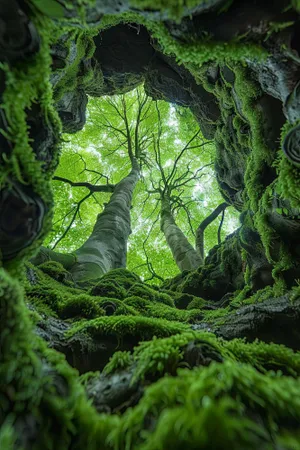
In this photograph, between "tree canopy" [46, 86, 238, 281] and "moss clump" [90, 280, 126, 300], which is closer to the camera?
"moss clump" [90, 280, 126, 300]

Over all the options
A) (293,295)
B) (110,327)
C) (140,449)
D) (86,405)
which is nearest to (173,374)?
(86,405)

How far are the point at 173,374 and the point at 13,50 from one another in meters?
1.53

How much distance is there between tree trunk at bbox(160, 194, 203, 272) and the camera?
6.43m

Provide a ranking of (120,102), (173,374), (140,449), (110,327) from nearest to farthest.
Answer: (140,449), (173,374), (110,327), (120,102)

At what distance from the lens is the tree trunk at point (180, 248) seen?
643 centimetres

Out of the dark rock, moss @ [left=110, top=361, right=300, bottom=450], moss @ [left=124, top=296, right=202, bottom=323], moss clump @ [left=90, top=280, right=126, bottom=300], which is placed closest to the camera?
moss @ [left=110, top=361, right=300, bottom=450]

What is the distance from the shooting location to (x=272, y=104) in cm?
276

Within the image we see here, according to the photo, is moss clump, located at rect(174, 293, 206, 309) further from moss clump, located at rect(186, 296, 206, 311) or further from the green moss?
the green moss

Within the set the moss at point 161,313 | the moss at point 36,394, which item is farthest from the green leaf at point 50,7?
the moss at point 161,313

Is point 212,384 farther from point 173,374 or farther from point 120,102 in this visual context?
point 120,102

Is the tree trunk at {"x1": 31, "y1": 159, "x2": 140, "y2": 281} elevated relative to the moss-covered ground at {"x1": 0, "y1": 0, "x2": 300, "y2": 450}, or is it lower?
elevated

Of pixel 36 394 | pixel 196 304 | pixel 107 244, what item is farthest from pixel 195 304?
pixel 36 394

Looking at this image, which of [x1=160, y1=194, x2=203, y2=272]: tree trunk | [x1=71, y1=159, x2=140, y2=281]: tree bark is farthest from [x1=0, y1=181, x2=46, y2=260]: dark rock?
[x1=160, y1=194, x2=203, y2=272]: tree trunk

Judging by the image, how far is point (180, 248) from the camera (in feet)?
22.9
